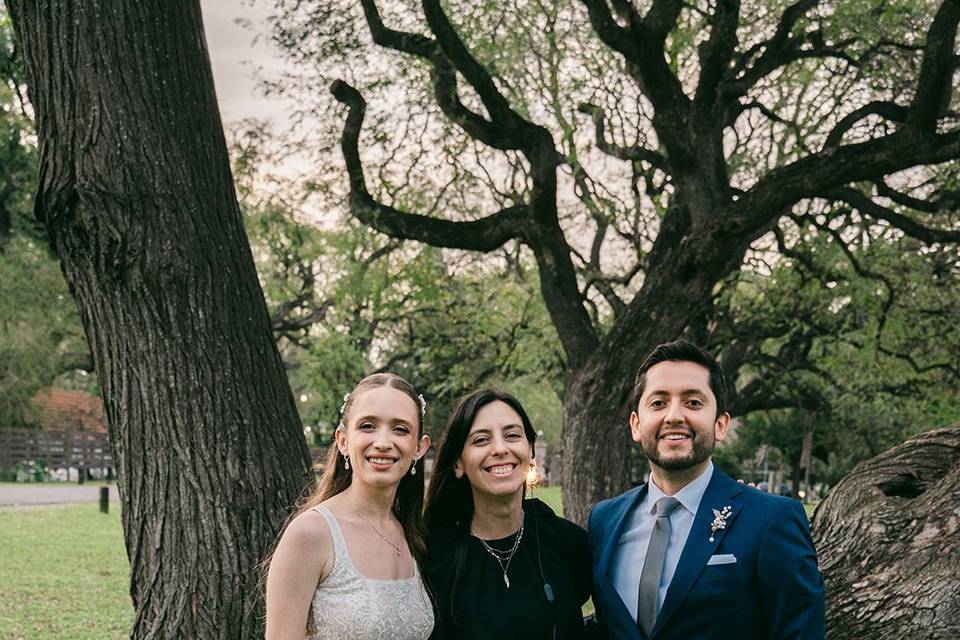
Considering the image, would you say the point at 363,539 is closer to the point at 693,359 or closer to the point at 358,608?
the point at 358,608

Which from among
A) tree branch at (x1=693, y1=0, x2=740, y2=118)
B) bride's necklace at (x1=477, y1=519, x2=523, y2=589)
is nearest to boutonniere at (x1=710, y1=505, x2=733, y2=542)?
bride's necklace at (x1=477, y1=519, x2=523, y2=589)

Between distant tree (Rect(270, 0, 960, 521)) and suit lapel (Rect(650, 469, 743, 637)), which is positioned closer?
suit lapel (Rect(650, 469, 743, 637))

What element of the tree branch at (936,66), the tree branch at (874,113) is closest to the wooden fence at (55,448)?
the tree branch at (874,113)

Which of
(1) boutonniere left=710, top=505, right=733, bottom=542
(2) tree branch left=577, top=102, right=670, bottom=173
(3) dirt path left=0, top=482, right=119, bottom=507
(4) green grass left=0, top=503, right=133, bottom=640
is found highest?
(2) tree branch left=577, top=102, right=670, bottom=173

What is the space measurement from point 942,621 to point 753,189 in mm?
5889

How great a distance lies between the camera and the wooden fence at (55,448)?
3728 centimetres

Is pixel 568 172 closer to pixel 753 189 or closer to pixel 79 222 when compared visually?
pixel 753 189

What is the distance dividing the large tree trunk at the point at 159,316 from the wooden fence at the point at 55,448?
35501 millimetres

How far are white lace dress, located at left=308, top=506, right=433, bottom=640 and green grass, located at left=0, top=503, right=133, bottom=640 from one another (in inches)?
321

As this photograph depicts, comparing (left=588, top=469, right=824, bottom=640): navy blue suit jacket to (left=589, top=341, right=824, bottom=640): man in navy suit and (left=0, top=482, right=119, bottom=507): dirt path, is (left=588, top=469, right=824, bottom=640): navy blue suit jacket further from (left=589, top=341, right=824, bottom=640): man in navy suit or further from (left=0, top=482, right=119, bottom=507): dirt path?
(left=0, top=482, right=119, bottom=507): dirt path

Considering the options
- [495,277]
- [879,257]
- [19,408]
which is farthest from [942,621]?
[19,408]

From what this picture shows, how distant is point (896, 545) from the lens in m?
4.54

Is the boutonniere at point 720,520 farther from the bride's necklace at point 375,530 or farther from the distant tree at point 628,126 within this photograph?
the distant tree at point 628,126

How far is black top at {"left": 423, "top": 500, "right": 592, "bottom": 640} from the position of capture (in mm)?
3641
